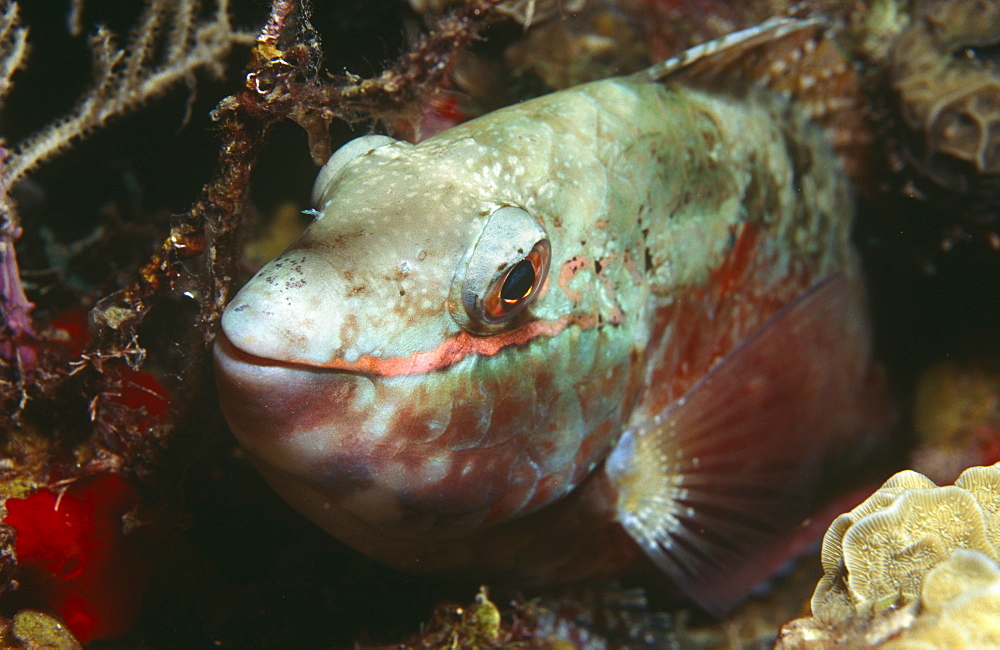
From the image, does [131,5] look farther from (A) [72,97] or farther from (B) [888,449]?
(B) [888,449]

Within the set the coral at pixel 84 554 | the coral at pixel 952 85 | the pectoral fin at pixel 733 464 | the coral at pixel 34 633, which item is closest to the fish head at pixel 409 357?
the pectoral fin at pixel 733 464

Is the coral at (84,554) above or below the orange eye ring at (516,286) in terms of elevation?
below

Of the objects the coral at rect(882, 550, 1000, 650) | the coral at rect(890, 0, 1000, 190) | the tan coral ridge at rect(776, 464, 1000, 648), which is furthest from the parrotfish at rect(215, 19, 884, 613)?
the coral at rect(882, 550, 1000, 650)

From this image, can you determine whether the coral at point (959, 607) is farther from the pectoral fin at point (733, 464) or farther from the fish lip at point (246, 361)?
the fish lip at point (246, 361)

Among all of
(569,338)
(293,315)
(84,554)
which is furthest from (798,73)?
(84,554)

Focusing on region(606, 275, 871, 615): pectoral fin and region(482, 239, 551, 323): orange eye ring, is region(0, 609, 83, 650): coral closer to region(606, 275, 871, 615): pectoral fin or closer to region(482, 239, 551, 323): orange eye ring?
region(482, 239, 551, 323): orange eye ring

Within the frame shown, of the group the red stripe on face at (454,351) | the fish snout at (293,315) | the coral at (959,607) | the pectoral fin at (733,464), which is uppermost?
the fish snout at (293,315)
